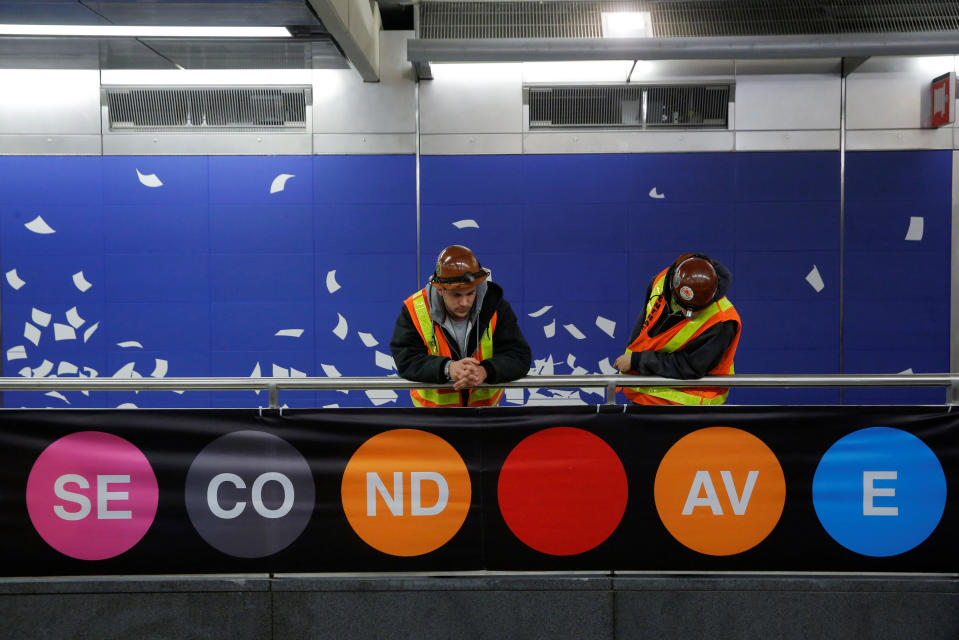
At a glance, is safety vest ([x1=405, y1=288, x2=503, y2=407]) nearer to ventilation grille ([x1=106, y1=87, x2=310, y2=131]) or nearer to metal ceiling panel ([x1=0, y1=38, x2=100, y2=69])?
ventilation grille ([x1=106, y1=87, x2=310, y2=131])

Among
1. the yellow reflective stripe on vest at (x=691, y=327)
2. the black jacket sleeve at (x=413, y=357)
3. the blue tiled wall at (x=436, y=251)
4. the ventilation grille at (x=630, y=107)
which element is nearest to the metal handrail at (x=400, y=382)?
the black jacket sleeve at (x=413, y=357)

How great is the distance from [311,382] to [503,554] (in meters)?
1.00

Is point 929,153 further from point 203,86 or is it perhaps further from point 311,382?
point 203,86

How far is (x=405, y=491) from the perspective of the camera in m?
2.75

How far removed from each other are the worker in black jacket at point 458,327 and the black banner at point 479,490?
39cm

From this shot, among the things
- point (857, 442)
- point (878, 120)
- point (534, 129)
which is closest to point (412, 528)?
point (857, 442)

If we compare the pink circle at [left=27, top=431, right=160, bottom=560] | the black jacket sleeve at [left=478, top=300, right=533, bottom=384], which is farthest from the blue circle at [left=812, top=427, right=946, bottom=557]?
the pink circle at [left=27, top=431, right=160, bottom=560]

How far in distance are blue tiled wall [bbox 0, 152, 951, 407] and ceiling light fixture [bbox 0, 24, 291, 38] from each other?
1219 mm

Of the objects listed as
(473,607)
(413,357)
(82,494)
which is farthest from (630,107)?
(82,494)

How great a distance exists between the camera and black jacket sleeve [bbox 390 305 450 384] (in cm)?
287

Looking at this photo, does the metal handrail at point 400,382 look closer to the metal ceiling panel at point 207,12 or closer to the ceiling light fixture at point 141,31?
the metal ceiling panel at point 207,12

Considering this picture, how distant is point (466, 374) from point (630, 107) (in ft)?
14.1

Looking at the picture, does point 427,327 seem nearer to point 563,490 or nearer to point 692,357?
point 563,490

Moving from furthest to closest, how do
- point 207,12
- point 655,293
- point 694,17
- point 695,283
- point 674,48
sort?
point 694,17 < point 674,48 < point 207,12 < point 655,293 < point 695,283
